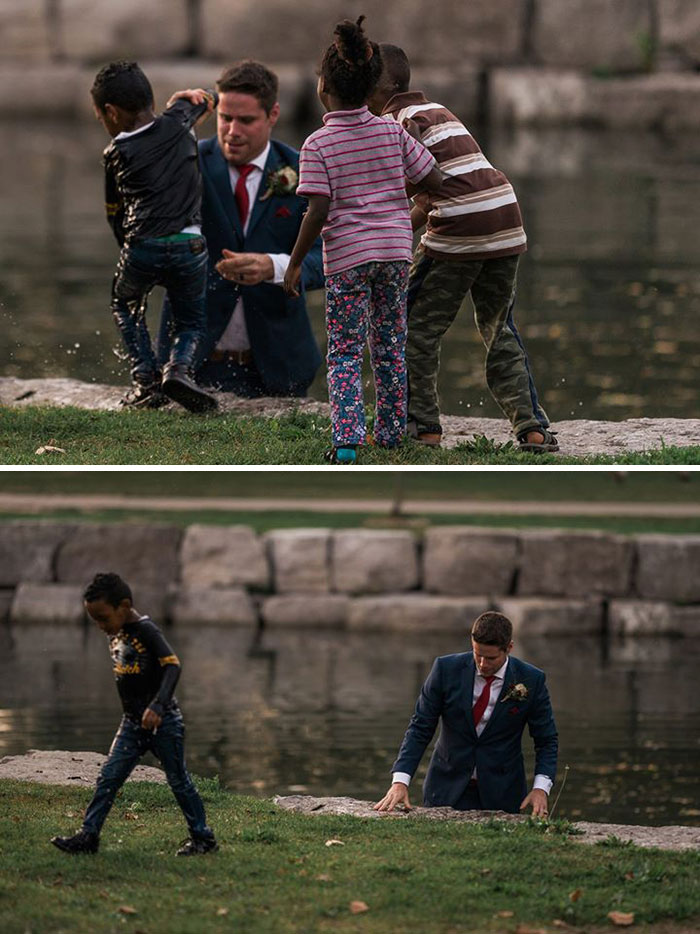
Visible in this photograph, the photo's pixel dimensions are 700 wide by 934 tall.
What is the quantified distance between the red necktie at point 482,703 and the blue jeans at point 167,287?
2.17 meters

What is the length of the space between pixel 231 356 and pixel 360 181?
2.22 m

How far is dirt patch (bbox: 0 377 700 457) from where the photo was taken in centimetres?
827

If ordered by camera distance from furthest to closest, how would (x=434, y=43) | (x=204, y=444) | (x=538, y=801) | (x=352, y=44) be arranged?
(x=434, y=43) < (x=204, y=444) < (x=538, y=801) < (x=352, y=44)

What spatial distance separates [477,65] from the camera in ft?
101

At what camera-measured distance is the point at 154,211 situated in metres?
7.79

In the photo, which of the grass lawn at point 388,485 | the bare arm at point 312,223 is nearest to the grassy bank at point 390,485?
the grass lawn at point 388,485

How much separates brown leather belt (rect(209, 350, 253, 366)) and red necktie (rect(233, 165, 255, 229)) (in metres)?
0.67

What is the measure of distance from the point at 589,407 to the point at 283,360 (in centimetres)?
326

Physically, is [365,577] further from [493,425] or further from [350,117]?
[350,117]

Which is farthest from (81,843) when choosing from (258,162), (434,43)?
(434,43)

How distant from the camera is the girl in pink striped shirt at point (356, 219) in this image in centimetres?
672

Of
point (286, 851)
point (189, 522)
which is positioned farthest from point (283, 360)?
point (189, 522)

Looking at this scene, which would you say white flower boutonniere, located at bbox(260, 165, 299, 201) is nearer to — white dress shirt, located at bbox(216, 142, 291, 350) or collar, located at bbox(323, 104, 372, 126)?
white dress shirt, located at bbox(216, 142, 291, 350)

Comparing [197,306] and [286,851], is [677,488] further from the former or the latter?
[286,851]
